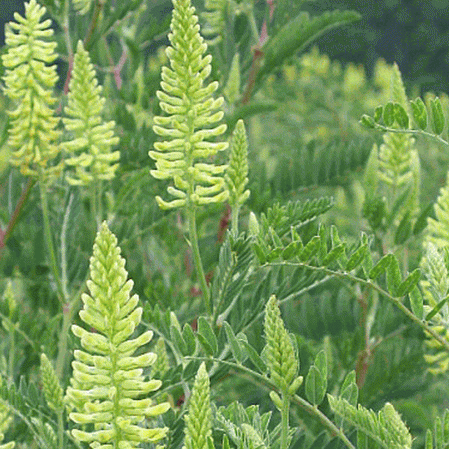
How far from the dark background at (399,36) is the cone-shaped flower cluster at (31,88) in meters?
7.47

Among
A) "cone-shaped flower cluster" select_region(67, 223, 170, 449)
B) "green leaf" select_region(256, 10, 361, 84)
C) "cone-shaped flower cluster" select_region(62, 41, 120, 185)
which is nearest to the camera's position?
"cone-shaped flower cluster" select_region(67, 223, 170, 449)

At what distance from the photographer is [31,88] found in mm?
845

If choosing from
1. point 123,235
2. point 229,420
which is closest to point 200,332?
point 229,420

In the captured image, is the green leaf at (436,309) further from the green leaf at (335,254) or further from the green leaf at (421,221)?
the green leaf at (421,221)

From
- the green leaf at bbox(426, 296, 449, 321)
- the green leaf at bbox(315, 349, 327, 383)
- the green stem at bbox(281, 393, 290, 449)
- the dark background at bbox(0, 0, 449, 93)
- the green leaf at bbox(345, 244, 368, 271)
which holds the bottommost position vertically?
the green stem at bbox(281, 393, 290, 449)

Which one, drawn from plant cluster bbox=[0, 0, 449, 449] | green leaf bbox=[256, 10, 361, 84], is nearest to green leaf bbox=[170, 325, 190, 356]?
plant cluster bbox=[0, 0, 449, 449]

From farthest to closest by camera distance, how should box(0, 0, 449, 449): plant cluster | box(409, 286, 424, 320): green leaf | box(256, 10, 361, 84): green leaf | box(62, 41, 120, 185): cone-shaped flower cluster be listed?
box(256, 10, 361, 84): green leaf → box(62, 41, 120, 185): cone-shaped flower cluster → box(409, 286, 424, 320): green leaf → box(0, 0, 449, 449): plant cluster

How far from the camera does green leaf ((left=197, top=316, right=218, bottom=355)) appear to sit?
2.05 ft

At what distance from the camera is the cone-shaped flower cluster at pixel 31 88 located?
32.4 inches

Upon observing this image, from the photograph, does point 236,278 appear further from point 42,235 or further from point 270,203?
point 42,235

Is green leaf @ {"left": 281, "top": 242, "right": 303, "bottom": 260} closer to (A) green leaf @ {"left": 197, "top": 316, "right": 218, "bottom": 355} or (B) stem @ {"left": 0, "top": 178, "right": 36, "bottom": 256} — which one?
(A) green leaf @ {"left": 197, "top": 316, "right": 218, "bottom": 355}

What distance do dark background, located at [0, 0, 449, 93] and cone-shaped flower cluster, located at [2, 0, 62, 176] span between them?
7.47 metres

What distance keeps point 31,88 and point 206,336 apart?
0.35 meters

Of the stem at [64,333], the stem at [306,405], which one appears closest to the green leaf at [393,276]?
the stem at [306,405]
